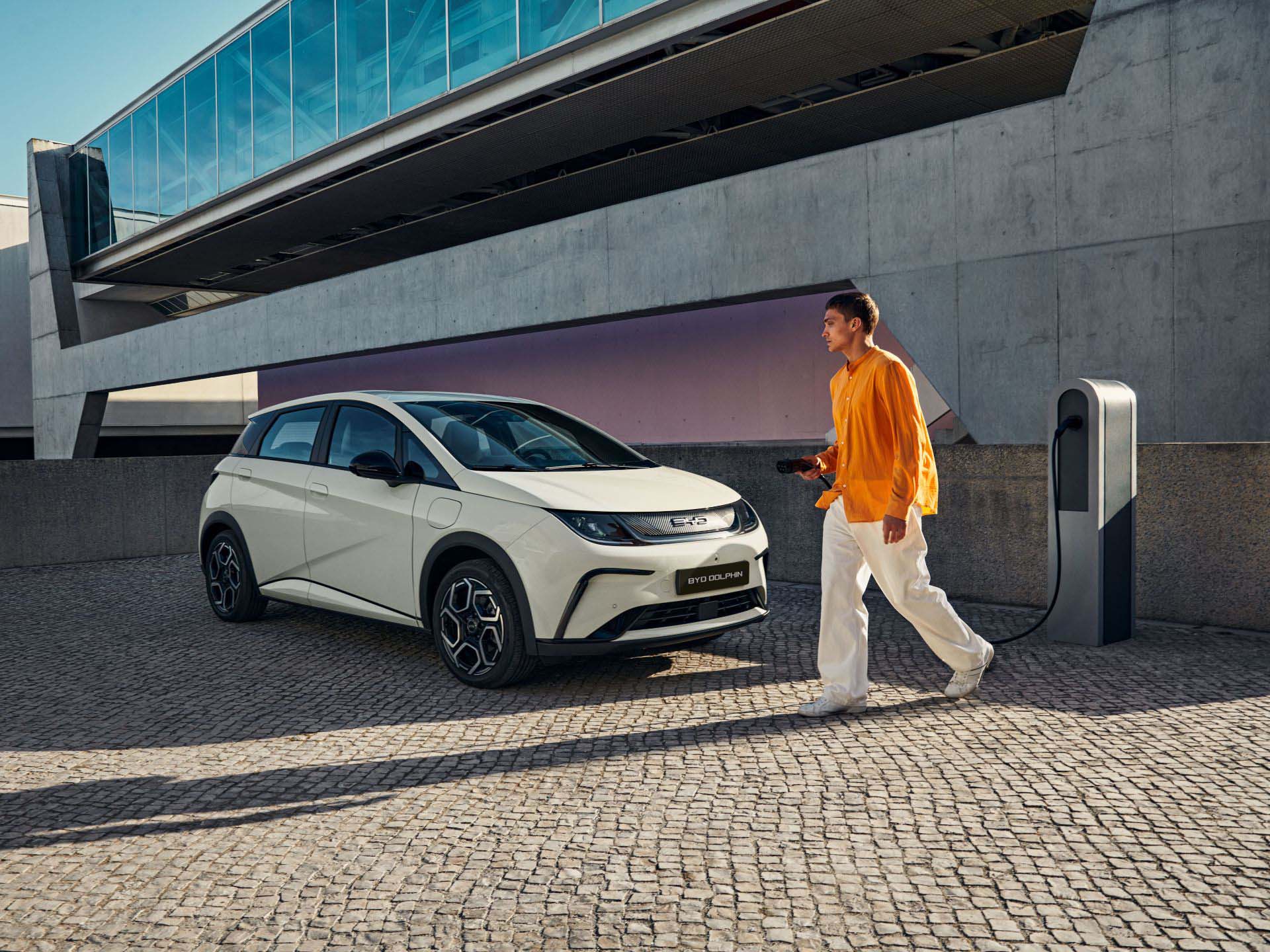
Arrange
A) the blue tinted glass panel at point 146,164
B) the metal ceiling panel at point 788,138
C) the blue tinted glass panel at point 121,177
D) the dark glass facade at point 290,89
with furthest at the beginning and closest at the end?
the blue tinted glass panel at point 121,177
the blue tinted glass panel at point 146,164
the dark glass facade at point 290,89
the metal ceiling panel at point 788,138

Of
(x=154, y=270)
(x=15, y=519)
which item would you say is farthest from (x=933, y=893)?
(x=154, y=270)

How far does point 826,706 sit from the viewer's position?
490 cm

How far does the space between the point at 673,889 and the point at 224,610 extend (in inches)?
214

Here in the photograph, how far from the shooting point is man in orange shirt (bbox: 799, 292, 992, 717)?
473cm

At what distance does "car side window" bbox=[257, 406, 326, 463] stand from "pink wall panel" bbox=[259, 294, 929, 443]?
902 centimetres

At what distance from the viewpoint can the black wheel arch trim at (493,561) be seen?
5.22 m

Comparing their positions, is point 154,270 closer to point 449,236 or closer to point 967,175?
point 449,236

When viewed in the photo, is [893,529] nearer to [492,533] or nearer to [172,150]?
[492,533]

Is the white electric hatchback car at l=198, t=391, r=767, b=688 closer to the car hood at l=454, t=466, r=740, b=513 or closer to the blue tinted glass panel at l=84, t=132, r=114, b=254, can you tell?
the car hood at l=454, t=466, r=740, b=513

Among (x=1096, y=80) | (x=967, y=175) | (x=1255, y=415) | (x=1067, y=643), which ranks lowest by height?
(x=1067, y=643)

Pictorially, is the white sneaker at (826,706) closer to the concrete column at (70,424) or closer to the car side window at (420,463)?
the car side window at (420,463)

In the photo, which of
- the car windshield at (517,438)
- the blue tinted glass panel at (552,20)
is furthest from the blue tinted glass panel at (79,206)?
the car windshield at (517,438)

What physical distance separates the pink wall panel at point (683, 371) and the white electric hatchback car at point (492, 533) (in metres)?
8.84

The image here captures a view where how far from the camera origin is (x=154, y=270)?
30312mm
